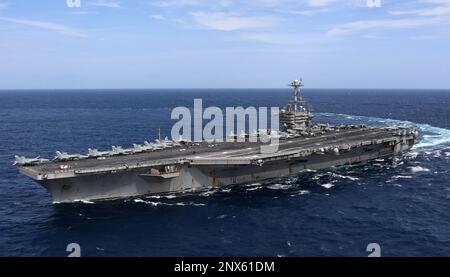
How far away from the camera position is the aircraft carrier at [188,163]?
35.4 m

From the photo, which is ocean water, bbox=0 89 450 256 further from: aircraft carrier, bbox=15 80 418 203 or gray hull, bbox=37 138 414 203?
aircraft carrier, bbox=15 80 418 203

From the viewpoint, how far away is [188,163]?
125 feet

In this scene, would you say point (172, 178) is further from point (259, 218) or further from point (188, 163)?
point (259, 218)

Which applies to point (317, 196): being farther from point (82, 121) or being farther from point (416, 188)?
point (82, 121)

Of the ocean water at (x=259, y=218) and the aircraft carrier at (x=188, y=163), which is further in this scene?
the aircraft carrier at (x=188, y=163)

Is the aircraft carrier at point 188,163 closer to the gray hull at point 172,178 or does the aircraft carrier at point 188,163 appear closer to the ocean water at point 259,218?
the gray hull at point 172,178

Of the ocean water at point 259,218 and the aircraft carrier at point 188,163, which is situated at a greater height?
the aircraft carrier at point 188,163

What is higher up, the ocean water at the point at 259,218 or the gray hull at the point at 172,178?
the gray hull at the point at 172,178

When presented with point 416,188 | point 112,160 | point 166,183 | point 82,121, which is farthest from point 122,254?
point 82,121

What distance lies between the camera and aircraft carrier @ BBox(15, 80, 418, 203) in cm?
3544

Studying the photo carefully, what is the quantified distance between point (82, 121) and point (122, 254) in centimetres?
7492

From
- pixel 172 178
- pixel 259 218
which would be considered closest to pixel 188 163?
pixel 172 178

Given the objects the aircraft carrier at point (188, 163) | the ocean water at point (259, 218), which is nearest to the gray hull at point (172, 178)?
the aircraft carrier at point (188, 163)
